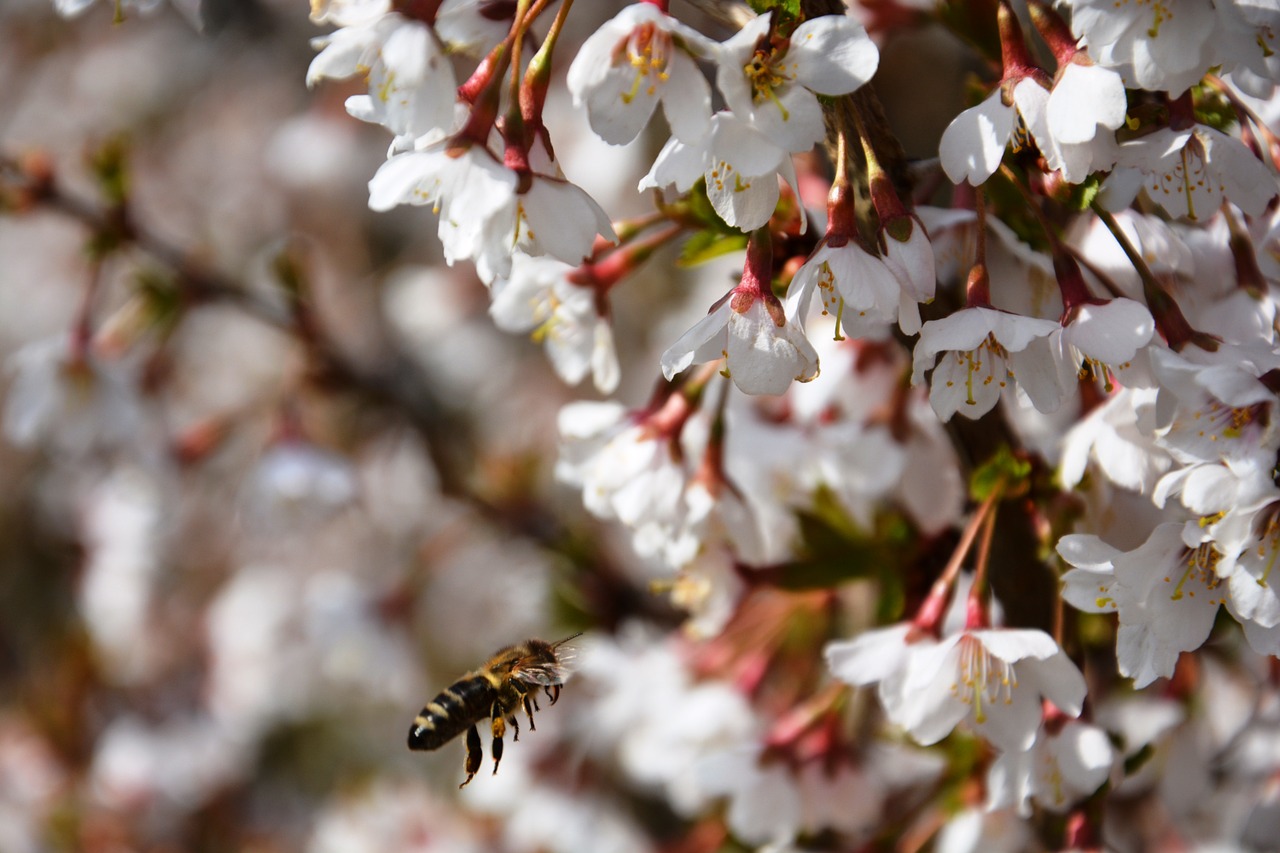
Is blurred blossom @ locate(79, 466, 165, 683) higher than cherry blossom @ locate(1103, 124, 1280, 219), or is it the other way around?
cherry blossom @ locate(1103, 124, 1280, 219)

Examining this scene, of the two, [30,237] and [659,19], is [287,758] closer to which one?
[30,237]

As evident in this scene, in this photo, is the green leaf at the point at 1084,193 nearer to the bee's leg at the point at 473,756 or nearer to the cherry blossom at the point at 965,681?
the cherry blossom at the point at 965,681

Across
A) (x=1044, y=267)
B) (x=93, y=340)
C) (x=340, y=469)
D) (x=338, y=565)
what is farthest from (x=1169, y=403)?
(x=338, y=565)

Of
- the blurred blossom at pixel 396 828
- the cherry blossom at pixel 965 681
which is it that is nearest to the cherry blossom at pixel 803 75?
the cherry blossom at pixel 965 681

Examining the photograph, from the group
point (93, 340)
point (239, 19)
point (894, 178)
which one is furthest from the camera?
point (239, 19)

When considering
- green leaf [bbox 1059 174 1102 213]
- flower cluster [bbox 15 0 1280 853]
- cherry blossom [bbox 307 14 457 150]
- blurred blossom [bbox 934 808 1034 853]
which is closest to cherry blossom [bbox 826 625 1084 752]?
flower cluster [bbox 15 0 1280 853]

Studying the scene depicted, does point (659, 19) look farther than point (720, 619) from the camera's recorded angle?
No

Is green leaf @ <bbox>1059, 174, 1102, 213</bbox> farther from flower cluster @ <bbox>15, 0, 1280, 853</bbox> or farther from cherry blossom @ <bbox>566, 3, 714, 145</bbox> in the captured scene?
cherry blossom @ <bbox>566, 3, 714, 145</bbox>

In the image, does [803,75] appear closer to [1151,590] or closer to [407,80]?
[407,80]
